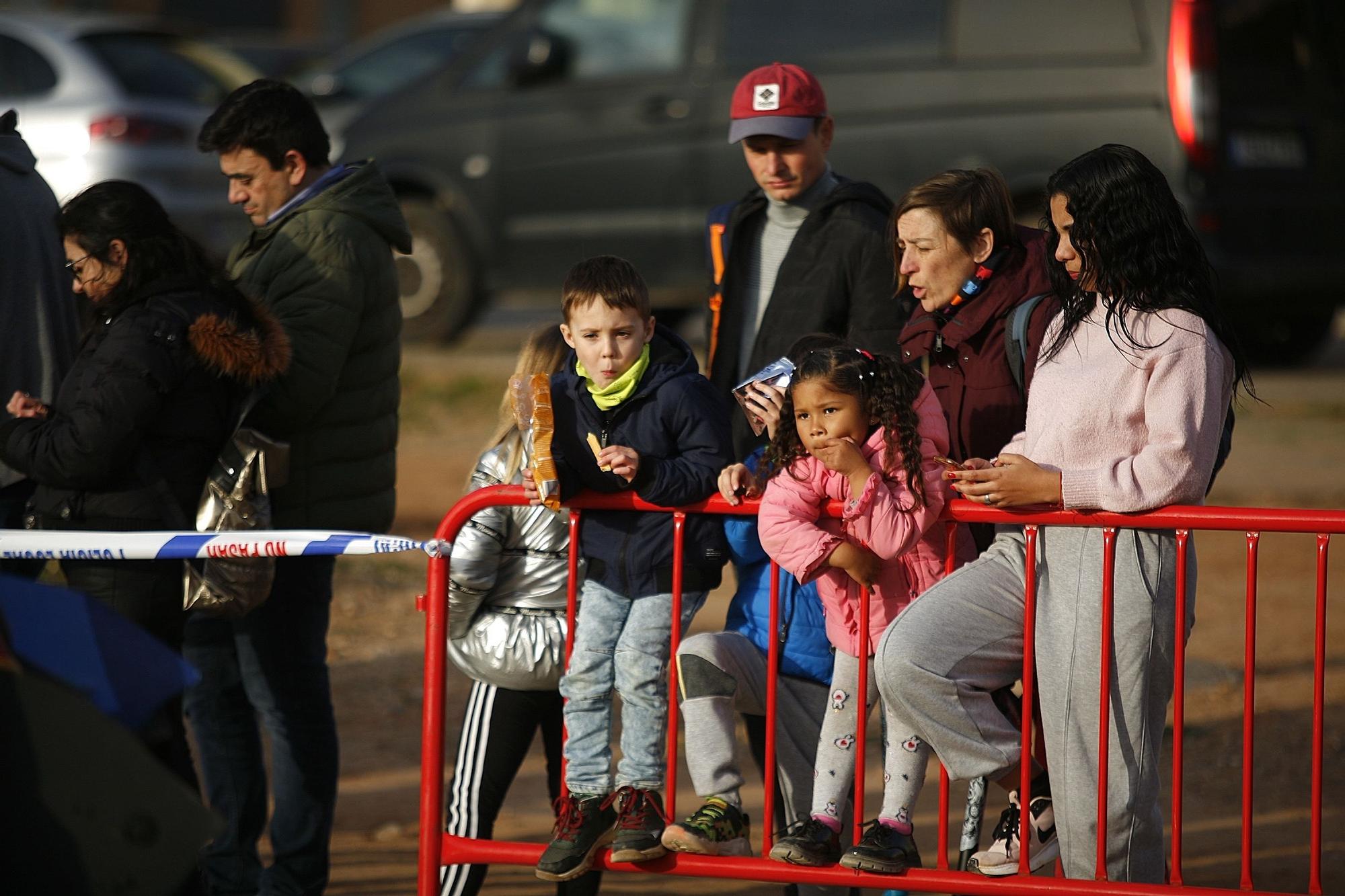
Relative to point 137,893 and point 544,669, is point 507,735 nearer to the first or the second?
point 544,669

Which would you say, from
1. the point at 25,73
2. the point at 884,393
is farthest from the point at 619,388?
the point at 25,73

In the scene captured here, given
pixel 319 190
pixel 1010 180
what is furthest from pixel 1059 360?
pixel 1010 180

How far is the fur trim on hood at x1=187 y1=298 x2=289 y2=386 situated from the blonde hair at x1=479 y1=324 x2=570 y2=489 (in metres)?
0.54

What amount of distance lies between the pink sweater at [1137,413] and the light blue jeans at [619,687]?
0.85 m

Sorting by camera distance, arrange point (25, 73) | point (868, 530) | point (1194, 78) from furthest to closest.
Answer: point (25, 73)
point (1194, 78)
point (868, 530)

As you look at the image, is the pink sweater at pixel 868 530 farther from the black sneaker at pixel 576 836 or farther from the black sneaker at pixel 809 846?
the black sneaker at pixel 576 836

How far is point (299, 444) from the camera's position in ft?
14.4

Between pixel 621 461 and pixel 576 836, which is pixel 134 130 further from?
pixel 576 836

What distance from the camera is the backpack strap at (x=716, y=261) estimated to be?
463 cm

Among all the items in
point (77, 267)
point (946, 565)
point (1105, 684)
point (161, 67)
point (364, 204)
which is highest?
point (161, 67)

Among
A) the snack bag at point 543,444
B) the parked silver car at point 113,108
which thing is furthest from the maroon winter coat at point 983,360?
the parked silver car at point 113,108

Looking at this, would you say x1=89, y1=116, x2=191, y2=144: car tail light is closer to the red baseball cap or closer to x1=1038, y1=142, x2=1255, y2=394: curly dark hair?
the red baseball cap

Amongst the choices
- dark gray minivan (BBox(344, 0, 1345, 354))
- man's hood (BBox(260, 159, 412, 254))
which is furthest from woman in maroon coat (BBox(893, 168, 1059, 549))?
dark gray minivan (BBox(344, 0, 1345, 354))

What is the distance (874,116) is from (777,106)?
628 cm
